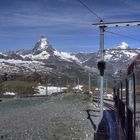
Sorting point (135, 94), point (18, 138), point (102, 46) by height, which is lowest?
point (18, 138)

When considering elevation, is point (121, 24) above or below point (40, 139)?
above

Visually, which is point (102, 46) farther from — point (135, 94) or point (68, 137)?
point (135, 94)

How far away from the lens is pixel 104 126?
27.5 m

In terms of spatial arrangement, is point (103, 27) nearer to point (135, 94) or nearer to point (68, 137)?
point (68, 137)

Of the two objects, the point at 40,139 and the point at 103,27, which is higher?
the point at 103,27

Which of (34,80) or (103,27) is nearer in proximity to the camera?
(103,27)

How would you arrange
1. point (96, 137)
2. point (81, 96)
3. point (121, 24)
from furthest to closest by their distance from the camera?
point (81, 96) → point (121, 24) → point (96, 137)

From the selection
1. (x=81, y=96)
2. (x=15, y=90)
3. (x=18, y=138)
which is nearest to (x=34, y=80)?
(x=15, y=90)

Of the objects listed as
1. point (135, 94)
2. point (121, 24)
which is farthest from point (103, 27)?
point (135, 94)

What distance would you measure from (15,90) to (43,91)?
7978 mm

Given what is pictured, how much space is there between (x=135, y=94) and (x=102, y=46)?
17.6 metres

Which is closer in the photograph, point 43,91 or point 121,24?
point 121,24

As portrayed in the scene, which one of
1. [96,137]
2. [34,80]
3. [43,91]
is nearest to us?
[96,137]

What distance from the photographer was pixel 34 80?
18988 cm
